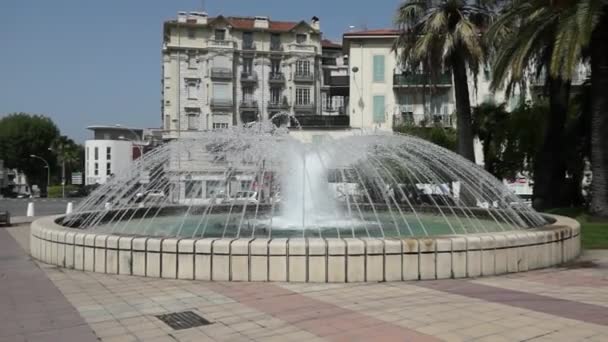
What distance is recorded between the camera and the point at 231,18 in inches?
2542

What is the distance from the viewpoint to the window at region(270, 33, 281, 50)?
64.9 metres

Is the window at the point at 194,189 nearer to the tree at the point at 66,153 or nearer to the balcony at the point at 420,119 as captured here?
the balcony at the point at 420,119

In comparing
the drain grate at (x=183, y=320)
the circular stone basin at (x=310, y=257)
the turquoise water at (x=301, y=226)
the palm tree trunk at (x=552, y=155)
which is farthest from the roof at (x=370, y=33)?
the drain grate at (x=183, y=320)

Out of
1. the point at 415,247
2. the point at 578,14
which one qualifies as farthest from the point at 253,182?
the point at 578,14

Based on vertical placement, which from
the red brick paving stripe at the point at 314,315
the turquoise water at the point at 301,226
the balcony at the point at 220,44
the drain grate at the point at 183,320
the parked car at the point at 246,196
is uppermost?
the balcony at the point at 220,44

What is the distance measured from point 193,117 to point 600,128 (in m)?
48.4

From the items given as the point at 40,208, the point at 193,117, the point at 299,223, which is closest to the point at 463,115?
the point at 299,223

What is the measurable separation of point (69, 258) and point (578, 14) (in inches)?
533

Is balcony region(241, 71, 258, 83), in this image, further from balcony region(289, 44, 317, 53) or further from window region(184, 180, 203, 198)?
window region(184, 180, 203, 198)

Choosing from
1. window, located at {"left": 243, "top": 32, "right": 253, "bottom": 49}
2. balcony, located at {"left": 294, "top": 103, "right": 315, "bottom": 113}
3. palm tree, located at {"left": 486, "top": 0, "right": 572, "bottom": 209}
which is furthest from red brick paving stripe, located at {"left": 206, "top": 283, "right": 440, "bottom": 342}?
window, located at {"left": 243, "top": 32, "right": 253, "bottom": 49}

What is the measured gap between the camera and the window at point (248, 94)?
206ft

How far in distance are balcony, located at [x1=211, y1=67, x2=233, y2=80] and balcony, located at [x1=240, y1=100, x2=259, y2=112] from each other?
3.12 meters

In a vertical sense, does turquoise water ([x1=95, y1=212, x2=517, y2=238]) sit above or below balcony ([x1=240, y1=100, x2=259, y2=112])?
below

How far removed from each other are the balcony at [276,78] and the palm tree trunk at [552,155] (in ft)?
144
